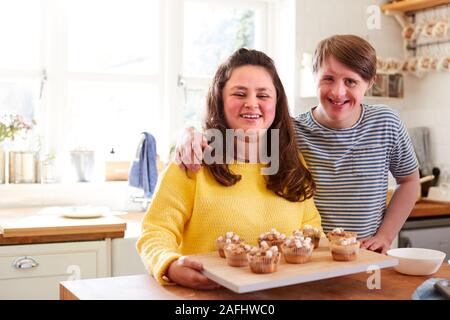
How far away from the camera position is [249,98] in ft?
5.31

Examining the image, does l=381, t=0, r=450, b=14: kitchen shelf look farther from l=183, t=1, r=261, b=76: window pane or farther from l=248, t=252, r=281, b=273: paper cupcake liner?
l=248, t=252, r=281, b=273: paper cupcake liner

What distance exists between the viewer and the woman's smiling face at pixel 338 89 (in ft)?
5.81

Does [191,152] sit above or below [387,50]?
below

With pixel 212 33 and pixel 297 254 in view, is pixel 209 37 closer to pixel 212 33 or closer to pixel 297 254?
pixel 212 33

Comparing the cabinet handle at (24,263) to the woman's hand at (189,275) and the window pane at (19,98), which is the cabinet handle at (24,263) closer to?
the window pane at (19,98)

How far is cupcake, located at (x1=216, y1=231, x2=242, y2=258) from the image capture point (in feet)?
4.64

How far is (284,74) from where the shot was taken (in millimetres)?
3848

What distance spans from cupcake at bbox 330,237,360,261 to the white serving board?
0.02 meters

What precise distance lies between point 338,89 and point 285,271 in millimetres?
709

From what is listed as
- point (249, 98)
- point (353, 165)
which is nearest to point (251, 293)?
point (249, 98)

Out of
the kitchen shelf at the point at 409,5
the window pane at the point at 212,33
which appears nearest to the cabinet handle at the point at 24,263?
the window pane at the point at 212,33

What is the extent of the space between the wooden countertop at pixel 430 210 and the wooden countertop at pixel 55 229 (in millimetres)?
1702
